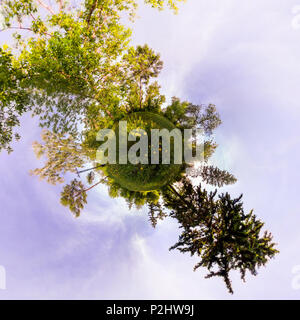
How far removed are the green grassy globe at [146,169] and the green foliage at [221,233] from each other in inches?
39.0

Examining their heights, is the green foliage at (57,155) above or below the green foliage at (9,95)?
below

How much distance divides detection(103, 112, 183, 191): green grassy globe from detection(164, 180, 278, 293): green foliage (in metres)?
0.99

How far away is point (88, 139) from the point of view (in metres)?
9.25

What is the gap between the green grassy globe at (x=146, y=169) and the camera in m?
7.62

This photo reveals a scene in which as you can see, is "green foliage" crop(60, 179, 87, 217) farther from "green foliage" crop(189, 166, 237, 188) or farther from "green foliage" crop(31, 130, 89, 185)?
"green foliage" crop(189, 166, 237, 188)

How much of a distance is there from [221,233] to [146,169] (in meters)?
3.95

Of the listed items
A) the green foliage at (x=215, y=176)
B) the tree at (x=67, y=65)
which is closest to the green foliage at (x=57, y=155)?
the tree at (x=67, y=65)

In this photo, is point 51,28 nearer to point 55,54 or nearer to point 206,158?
point 55,54

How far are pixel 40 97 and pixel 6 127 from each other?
3.50 metres

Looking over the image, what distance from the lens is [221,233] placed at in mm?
7996

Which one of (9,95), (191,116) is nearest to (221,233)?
(191,116)

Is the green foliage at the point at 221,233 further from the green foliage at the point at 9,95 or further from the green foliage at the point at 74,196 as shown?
the green foliage at the point at 9,95

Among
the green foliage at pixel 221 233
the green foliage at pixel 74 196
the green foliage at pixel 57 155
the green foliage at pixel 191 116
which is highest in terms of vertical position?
the green foliage at pixel 191 116

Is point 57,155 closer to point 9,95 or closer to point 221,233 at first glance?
point 9,95
